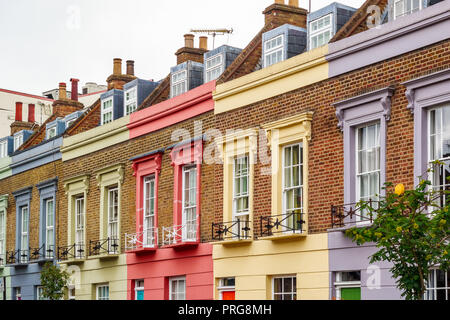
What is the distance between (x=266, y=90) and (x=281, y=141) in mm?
1699

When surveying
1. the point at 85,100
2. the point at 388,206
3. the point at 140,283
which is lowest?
the point at 140,283

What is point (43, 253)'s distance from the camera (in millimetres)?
33344

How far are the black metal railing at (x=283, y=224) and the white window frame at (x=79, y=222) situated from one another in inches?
451

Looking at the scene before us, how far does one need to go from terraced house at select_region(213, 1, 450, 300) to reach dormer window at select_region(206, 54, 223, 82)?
2014 millimetres

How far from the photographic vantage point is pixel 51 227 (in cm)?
3300

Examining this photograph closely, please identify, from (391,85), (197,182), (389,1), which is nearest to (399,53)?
(391,85)

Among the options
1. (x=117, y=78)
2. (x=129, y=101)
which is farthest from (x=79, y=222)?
(x=117, y=78)

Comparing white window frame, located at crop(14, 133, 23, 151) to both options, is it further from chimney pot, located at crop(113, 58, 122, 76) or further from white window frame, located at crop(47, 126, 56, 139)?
chimney pot, located at crop(113, 58, 122, 76)

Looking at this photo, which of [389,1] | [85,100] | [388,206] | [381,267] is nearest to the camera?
[388,206]

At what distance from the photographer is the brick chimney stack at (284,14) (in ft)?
79.2

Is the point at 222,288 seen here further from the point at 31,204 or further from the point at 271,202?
the point at 31,204

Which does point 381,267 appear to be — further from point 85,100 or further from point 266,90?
point 85,100

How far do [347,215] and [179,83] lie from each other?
1114 centimetres

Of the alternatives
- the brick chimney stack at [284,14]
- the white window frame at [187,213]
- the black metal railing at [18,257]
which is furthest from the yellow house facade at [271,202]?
the black metal railing at [18,257]
